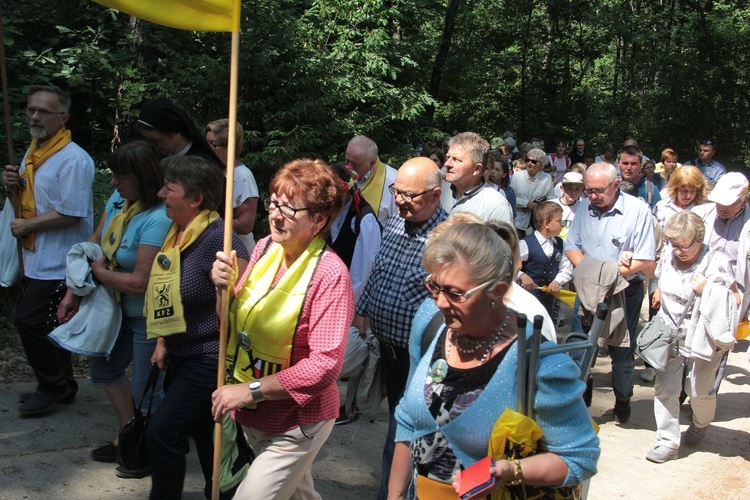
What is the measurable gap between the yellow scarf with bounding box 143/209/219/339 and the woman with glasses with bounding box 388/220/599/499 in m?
1.58

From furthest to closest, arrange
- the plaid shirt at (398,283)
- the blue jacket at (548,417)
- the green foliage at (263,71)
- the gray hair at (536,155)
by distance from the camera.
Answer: the gray hair at (536,155) < the green foliage at (263,71) < the plaid shirt at (398,283) < the blue jacket at (548,417)

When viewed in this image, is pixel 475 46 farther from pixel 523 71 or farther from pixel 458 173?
pixel 458 173

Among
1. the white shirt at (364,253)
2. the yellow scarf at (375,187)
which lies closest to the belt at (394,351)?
the white shirt at (364,253)

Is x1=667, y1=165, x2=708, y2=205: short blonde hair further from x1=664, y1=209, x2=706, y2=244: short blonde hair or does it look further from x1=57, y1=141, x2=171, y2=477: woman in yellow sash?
x1=57, y1=141, x2=171, y2=477: woman in yellow sash

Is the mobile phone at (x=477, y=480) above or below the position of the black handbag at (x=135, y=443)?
above

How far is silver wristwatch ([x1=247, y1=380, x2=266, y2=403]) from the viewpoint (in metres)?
3.39

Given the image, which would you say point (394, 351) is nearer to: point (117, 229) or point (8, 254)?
point (117, 229)

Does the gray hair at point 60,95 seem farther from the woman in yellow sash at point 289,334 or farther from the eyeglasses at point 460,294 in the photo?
the eyeglasses at point 460,294

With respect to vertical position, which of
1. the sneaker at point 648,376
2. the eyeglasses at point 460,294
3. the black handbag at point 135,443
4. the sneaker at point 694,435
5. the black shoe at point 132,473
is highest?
the eyeglasses at point 460,294

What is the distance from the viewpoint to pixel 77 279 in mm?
4758

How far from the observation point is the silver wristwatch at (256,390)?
11.1 feet

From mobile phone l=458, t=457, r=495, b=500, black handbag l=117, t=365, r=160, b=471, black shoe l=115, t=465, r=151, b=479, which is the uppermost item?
mobile phone l=458, t=457, r=495, b=500

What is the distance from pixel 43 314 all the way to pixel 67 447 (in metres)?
0.95

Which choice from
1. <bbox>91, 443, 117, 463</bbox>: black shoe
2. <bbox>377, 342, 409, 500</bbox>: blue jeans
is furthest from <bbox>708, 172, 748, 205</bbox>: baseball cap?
<bbox>91, 443, 117, 463</bbox>: black shoe
